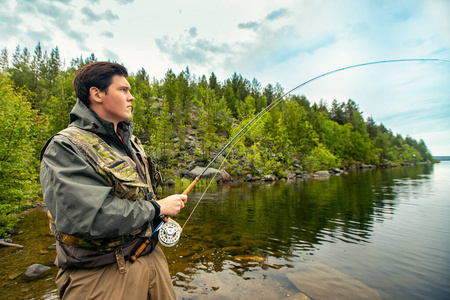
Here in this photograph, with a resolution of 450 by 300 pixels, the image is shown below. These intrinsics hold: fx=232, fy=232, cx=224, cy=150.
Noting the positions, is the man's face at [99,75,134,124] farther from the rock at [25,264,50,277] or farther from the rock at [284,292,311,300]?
the rock at [25,264,50,277]

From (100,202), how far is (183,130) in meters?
41.6

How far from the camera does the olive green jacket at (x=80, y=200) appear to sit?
1.44m

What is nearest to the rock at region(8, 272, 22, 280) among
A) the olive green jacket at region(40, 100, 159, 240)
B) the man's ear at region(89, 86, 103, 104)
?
the olive green jacket at region(40, 100, 159, 240)

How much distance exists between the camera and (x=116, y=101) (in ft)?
6.60

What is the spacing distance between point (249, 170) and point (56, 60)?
194 feet

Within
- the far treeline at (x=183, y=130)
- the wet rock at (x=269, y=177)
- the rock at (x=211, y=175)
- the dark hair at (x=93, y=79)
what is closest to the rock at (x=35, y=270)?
the far treeline at (x=183, y=130)

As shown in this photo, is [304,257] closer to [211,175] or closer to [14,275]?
[14,275]

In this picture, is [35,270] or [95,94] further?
[35,270]

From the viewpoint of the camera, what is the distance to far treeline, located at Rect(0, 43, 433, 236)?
8.54m

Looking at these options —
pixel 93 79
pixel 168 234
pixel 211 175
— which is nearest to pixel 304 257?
pixel 168 234

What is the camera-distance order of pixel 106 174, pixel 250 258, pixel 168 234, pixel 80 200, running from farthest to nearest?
pixel 250 258
pixel 168 234
pixel 106 174
pixel 80 200

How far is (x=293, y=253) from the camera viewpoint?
6.77m

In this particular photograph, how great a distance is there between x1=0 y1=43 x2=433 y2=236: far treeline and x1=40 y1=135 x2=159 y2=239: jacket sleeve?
8568 mm

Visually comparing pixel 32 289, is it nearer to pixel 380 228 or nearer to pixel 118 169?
pixel 118 169
